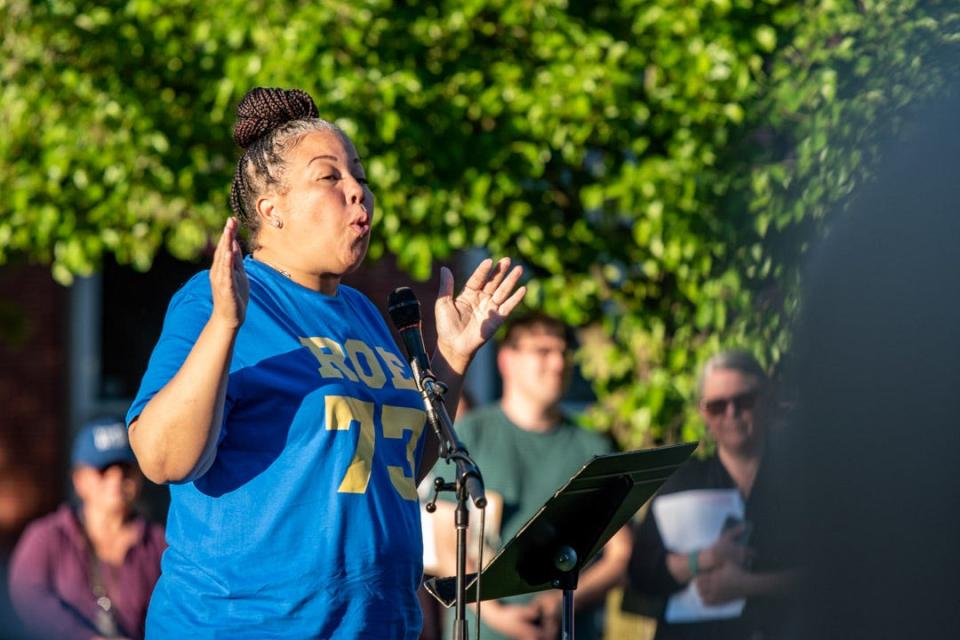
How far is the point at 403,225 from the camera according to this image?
665 centimetres

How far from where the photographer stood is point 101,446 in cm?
648

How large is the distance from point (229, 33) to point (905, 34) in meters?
3.29

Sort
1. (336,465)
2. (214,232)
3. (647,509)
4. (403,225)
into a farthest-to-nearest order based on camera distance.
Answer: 1. (214,232)
2. (403,225)
3. (647,509)
4. (336,465)

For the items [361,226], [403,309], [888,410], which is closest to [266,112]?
[361,226]

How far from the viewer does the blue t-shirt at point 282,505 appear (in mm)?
2826

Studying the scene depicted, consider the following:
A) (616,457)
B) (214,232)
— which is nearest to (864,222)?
(616,457)

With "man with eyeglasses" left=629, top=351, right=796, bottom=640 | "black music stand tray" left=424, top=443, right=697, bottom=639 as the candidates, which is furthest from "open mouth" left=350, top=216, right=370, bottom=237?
"man with eyeglasses" left=629, top=351, right=796, bottom=640

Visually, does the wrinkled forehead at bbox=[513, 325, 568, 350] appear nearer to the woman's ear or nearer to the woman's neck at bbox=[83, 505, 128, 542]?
the woman's neck at bbox=[83, 505, 128, 542]

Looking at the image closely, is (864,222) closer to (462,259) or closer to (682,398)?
(682,398)

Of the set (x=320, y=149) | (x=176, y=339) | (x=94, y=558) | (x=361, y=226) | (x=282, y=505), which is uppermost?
(x=320, y=149)

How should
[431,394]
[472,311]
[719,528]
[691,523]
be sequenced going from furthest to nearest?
[691,523], [719,528], [472,311], [431,394]

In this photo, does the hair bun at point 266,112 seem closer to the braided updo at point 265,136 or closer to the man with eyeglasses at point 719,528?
the braided updo at point 265,136

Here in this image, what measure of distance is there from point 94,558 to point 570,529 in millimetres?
3576

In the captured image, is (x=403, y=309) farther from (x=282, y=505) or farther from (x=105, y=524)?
(x=105, y=524)
